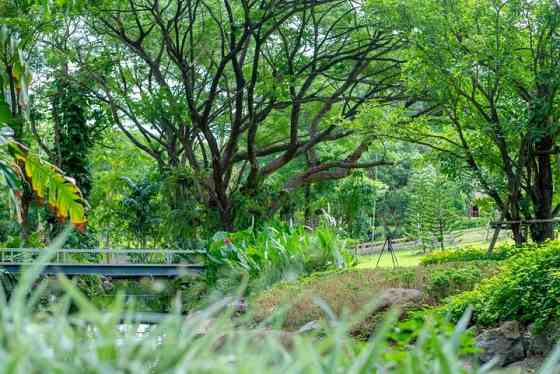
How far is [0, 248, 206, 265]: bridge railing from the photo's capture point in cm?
1731

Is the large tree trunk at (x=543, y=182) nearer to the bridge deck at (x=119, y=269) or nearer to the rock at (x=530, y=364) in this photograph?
the rock at (x=530, y=364)

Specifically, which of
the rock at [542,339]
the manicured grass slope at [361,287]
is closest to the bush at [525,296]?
the rock at [542,339]

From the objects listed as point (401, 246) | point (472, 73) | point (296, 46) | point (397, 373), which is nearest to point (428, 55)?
point (472, 73)

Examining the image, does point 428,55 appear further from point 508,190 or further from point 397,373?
point 397,373

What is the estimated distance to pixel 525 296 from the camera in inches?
246

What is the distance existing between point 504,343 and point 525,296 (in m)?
0.41

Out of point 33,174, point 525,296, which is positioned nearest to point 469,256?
point 525,296

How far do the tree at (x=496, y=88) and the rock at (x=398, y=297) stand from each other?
5.02 metres

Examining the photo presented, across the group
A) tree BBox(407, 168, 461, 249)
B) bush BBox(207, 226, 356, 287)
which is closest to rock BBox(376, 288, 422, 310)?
bush BBox(207, 226, 356, 287)

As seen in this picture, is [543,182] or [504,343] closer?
[504,343]

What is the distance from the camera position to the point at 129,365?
1.23m

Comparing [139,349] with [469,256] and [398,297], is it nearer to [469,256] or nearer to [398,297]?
[398,297]

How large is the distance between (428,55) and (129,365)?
12.5 m

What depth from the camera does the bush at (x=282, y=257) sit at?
13500 mm
